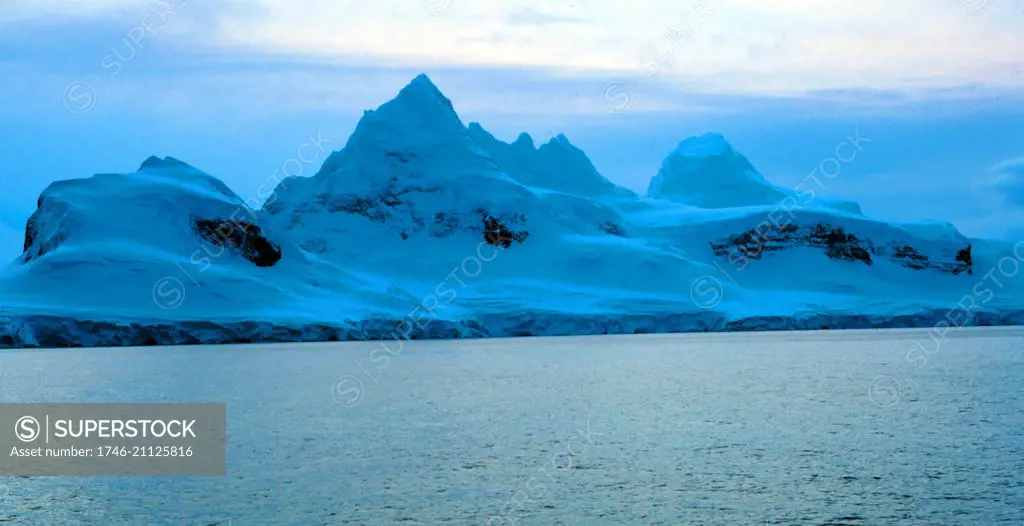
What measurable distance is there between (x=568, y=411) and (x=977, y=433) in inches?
705

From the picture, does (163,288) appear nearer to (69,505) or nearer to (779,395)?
(779,395)

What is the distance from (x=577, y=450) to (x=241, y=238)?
5341 inches

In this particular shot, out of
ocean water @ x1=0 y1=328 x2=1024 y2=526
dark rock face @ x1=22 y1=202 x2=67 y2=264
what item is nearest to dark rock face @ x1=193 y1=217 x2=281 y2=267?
dark rock face @ x1=22 y1=202 x2=67 y2=264

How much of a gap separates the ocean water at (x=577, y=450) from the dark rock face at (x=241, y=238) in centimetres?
8627

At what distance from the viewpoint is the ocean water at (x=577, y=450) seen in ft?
87.1

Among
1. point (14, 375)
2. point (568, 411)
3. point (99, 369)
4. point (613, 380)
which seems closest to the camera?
point (568, 411)

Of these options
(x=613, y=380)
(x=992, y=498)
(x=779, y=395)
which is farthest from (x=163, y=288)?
(x=992, y=498)

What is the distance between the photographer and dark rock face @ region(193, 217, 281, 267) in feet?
538

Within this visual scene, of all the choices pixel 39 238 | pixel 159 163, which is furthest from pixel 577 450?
pixel 159 163

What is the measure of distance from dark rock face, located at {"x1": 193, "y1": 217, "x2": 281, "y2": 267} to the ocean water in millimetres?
86267

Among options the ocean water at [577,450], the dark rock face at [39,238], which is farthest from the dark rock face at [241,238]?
the ocean water at [577,450]

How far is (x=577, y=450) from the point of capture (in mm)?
37281

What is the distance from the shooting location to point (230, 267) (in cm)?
16100

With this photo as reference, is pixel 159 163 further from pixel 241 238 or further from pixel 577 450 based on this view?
pixel 577 450
